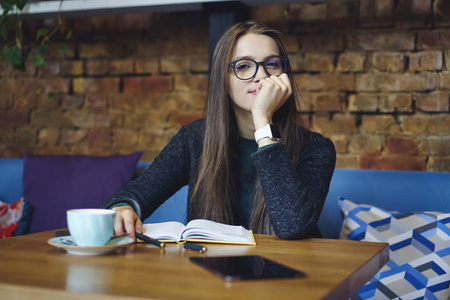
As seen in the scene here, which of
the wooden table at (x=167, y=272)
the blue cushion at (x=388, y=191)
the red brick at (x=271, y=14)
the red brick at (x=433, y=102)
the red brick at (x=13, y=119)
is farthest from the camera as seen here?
the red brick at (x=13, y=119)

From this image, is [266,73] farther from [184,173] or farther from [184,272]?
[184,272]

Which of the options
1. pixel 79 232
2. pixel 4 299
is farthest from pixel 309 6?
pixel 4 299

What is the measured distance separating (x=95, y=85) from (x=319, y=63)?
1.15 meters

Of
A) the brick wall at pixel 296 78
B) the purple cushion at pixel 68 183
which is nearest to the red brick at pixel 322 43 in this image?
the brick wall at pixel 296 78

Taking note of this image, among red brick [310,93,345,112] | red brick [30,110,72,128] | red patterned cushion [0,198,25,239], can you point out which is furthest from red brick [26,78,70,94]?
red brick [310,93,345,112]

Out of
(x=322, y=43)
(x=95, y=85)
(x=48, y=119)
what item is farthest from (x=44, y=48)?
(x=322, y=43)

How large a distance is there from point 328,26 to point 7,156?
1804 millimetres

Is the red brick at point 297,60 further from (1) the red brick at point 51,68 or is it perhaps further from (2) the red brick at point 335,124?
(1) the red brick at point 51,68

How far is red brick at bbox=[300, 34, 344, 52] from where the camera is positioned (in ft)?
7.27

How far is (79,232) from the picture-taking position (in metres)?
0.90

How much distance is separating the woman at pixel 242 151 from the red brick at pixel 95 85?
1029mm

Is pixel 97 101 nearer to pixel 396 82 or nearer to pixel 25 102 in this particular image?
pixel 25 102

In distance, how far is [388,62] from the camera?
2146mm

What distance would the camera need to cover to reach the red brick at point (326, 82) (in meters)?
2.20
